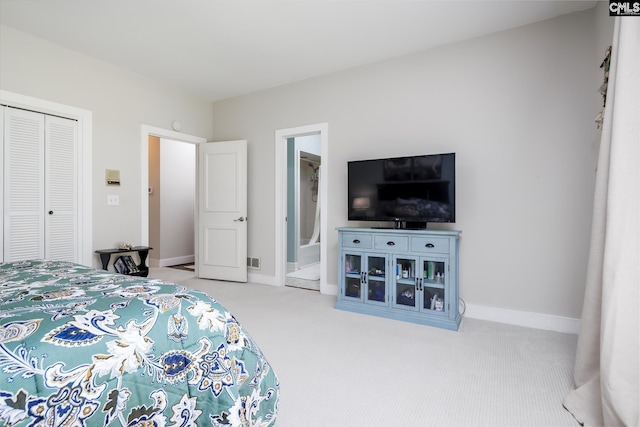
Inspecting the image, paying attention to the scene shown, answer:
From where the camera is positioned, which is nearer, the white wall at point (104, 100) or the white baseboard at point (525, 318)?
the white baseboard at point (525, 318)

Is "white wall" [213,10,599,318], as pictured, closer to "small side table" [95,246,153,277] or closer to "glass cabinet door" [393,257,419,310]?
"glass cabinet door" [393,257,419,310]

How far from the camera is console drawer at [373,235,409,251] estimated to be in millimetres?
2947

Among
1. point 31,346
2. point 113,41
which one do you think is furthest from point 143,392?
point 113,41

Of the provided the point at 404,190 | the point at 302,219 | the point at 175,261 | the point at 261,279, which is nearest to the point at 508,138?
the point at 404,190

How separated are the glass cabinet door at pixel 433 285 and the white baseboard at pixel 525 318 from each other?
0.46 meters

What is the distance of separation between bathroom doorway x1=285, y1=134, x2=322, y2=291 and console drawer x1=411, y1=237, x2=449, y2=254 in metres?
Result: 1.67

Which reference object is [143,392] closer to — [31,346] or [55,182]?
[31,346]

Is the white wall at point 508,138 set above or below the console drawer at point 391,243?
above

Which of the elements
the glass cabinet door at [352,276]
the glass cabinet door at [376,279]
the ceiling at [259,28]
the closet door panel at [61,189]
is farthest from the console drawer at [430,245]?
the closet door panel at [61,189]

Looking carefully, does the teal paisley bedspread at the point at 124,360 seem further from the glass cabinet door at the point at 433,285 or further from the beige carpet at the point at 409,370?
the glass cabinet door at the point at 433,285

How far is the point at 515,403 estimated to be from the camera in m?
1.67

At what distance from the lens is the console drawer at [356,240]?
314 centimetres

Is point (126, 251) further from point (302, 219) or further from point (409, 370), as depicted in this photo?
point (302, 219)

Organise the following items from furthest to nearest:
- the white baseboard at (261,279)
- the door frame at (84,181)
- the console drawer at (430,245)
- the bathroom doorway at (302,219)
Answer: the bathroom doorway at (302,219) → the white baseboard at (261,279) → the door frame at (84,181) → the console drawer at (430,245)
